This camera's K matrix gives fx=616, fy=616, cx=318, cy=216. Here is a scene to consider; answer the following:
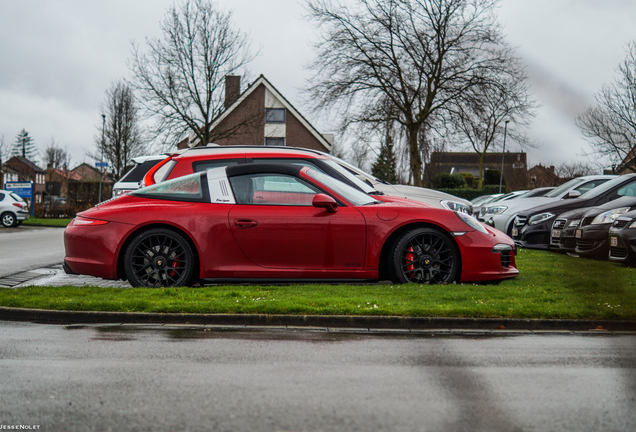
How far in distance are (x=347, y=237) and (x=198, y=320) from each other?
2.07 m

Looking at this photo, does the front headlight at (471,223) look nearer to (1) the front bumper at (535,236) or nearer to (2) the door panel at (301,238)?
(2) the door panel at (301,238)

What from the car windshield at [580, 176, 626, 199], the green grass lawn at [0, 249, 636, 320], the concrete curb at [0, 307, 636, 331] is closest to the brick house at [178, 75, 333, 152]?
the car windshield at [580, 176, 626, 199]

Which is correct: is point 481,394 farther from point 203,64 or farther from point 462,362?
point 203,64

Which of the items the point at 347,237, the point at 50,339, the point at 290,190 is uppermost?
the point at 290,190

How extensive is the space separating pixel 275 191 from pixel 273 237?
61 centimetres

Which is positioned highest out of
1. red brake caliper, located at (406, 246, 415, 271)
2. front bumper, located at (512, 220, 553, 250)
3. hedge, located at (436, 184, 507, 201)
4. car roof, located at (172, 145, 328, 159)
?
hedge, located at (436, 184, 507, 201)

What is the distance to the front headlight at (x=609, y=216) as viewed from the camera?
1004cm

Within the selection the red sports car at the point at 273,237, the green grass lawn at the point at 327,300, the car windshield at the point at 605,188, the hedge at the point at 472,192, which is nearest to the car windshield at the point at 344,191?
the red sports car at the point at 273,237

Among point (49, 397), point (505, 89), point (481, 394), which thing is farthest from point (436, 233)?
point (505, 89)

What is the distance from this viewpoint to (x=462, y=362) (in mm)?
4430

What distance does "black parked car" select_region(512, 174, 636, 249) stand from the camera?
12.0 metres

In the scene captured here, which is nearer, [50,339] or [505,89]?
[50,339]

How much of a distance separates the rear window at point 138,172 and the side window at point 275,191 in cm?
482

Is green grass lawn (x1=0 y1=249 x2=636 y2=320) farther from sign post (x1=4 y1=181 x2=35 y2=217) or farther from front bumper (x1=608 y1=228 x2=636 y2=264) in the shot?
sign post (x1=4 y1=181 x2=35 y2=217)
